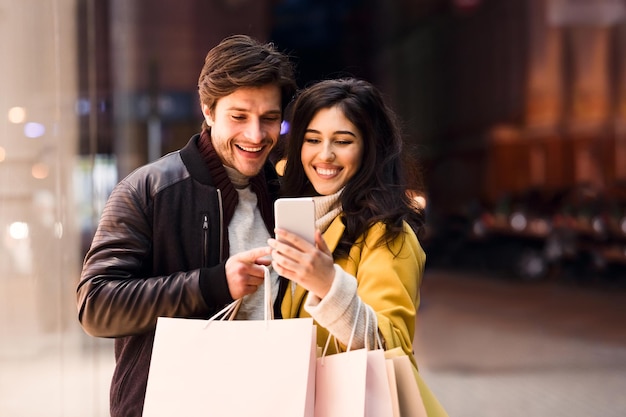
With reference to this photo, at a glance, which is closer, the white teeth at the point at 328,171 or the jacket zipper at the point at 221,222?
the jacket zipper at the point at 221,222

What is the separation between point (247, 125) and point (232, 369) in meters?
0.53

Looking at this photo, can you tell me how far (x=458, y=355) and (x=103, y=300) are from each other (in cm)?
721

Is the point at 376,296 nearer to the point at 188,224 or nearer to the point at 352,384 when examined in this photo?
the point at 352,384

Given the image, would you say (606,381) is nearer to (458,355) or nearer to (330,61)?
(458,355)

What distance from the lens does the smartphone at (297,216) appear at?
170 centimetres

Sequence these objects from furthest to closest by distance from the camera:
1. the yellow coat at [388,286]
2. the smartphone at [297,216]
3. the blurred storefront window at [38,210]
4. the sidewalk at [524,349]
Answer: the sidewalk at [524,349], the blurred storefront window at [38,210], the yellow coat at [388,286], the smartphone at [297,216]

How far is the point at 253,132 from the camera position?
6.47ft

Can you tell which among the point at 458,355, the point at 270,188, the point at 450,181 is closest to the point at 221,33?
the point at 458,355

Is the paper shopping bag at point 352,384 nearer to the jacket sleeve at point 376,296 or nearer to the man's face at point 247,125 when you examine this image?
the jacket sleeve at point 376,296

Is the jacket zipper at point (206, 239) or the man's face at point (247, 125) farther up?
the man's face at point (247, 125)

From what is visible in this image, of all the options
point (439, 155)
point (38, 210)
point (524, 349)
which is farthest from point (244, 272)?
point (439, 155)

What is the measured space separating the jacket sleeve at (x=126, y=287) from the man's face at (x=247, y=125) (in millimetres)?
242

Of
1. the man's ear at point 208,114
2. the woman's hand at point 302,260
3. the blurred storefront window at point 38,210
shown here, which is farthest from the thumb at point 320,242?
the blurred storefront window at point 38,210

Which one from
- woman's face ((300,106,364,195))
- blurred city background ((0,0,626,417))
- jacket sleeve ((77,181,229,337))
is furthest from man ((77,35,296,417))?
blurred city background ((0,0,626,417))
